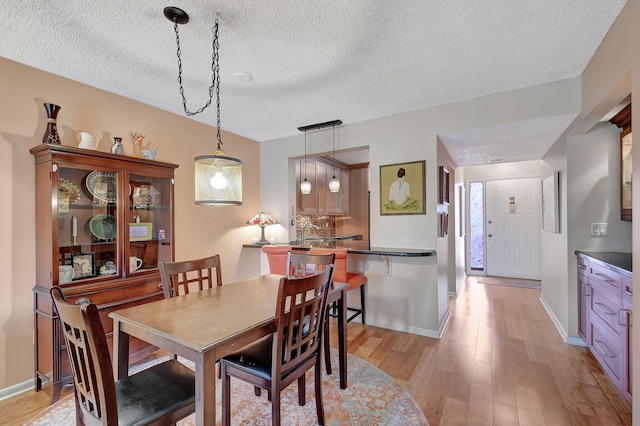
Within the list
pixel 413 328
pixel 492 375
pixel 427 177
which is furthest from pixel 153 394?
pixel 427 177

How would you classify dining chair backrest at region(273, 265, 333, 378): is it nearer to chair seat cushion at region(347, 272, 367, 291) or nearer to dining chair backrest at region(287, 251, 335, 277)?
dining chair backrest at region(287, 251, 335, 277)

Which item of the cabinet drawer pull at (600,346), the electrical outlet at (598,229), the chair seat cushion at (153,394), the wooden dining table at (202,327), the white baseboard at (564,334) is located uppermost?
the electrical outlet at (598,229)

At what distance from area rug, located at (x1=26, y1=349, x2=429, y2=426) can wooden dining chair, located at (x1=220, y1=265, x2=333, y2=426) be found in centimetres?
22

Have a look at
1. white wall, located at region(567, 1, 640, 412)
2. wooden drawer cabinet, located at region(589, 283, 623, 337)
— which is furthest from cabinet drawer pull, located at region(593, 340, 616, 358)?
white wall, located at region(567, 1, 640, 412)

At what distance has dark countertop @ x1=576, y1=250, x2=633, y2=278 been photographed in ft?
6.11

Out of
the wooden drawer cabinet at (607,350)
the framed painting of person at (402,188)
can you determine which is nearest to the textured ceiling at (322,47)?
the framed painting of person at (402,188)

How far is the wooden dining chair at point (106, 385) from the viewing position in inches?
41.0

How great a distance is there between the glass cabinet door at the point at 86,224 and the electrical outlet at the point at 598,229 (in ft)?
14.0

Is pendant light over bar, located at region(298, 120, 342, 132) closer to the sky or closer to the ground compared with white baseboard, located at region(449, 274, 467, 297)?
closer to the sky

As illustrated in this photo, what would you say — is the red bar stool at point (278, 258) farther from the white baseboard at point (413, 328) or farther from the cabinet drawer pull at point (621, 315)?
the cabinet drawer pull at point (621, 315)

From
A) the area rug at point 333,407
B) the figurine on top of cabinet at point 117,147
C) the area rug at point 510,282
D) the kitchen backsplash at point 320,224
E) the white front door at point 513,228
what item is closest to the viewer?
the area rug at point 333,407

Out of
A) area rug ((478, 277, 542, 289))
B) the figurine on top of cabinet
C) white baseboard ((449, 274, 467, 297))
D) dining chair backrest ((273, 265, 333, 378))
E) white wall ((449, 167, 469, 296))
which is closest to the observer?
dining chair backrest ((273, 265, 333, 378))

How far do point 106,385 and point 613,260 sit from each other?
325 centimetres

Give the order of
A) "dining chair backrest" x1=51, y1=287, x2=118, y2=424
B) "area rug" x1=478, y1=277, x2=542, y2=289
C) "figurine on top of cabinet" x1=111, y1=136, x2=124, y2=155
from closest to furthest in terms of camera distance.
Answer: "dining chair backrest" x1=51, y1=287, x2=118, y2=424 → "figurine on top of cabinet" x1=111, y1=136, x2=124, y2=155 → "area rug" x1=478, y1=277, x2=542, y2=289
